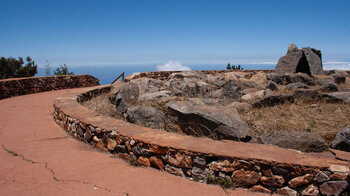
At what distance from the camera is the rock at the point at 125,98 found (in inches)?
226

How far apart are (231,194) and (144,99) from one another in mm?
3513

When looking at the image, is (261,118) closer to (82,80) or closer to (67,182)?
(67,182)

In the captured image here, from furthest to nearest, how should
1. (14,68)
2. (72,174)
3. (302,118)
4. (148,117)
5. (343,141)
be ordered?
(14,68), (148,117), (302,118), (343,141), (72,174)

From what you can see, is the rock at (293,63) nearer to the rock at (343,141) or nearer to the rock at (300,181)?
the rock at (343,141)

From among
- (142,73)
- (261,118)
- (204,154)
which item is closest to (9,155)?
(204,154)

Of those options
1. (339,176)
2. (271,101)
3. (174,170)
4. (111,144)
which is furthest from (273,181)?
(271,101)

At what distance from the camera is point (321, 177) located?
2189mm

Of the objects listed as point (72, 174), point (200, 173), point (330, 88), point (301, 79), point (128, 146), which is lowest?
point (72, 174)

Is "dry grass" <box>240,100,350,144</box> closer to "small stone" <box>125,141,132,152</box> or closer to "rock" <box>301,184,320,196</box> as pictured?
"rock" <box>301,184,320,196</box>

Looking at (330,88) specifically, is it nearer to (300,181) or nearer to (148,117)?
(148,117)

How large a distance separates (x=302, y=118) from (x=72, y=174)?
11.5 ft

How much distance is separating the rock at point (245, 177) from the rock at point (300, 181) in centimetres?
28

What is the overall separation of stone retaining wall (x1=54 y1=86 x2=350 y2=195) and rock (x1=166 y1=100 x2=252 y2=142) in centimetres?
69

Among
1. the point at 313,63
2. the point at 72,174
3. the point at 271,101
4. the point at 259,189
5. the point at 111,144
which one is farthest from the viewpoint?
the point at 313,63
